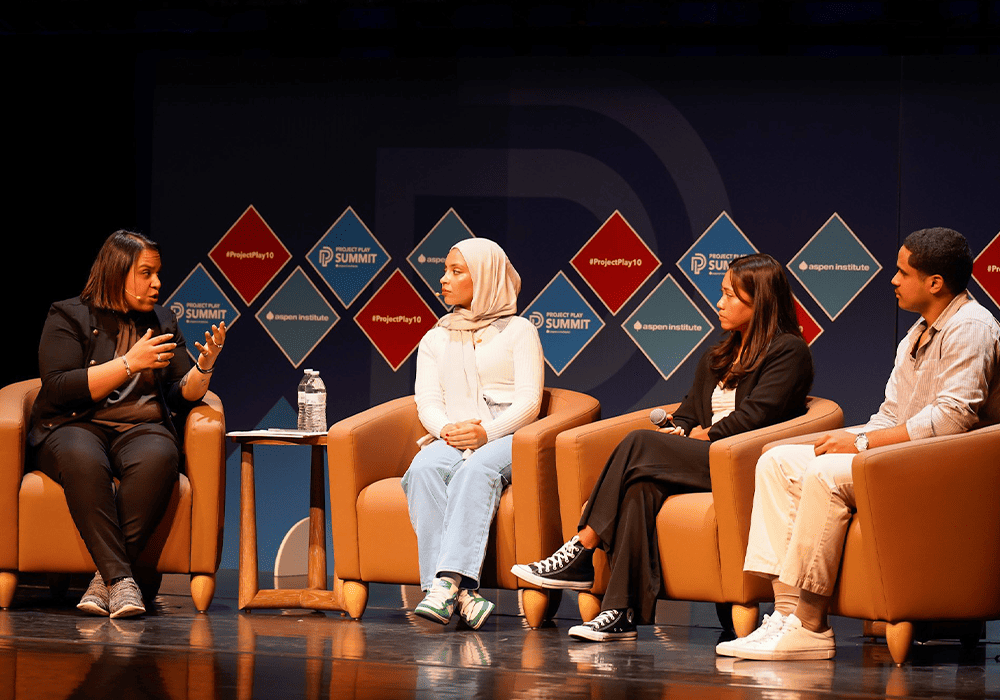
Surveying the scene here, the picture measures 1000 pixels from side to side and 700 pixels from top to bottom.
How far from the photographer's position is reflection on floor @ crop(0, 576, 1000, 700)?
2.74 meters

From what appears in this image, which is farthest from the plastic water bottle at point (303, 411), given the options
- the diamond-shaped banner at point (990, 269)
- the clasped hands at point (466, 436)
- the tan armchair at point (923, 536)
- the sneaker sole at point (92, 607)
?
the diamond-shaped banner at point (990, 269)

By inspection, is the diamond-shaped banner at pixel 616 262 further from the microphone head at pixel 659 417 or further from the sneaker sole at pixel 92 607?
the sneaker sole at pixel 92 607

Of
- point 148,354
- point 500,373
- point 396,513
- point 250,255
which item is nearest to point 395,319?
point 250,255

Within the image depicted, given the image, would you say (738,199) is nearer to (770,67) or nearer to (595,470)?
(770,67)

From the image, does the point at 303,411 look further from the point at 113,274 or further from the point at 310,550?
the point at 113,274

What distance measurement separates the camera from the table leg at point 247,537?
13.3ft

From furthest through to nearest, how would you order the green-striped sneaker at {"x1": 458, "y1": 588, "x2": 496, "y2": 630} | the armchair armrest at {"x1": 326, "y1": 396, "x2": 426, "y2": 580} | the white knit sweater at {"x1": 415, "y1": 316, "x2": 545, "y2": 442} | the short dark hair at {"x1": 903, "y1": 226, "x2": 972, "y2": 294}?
the white knit sweater at {"x1": 415, "y1": 316, "x2": 545, "y2": 442} → the armchair armrest at {"x1": 326, "y1": 396, "x2": 426, "y2": 580} → the green-striped sneaker at {"x1": 458, "y1": 588, "x2": 496, "y2": 630} → the short dark hair at {"x1": 903, "y1": 226, "x2": 972, "y2": 294}

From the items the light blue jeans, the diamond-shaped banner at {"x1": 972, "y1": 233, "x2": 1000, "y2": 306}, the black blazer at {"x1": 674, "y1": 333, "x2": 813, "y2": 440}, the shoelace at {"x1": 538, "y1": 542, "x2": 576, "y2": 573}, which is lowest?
the shoelace at {"x1": 538, "y1": 542, "x2": 576, "y2": 573}

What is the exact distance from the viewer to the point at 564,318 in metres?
5.10

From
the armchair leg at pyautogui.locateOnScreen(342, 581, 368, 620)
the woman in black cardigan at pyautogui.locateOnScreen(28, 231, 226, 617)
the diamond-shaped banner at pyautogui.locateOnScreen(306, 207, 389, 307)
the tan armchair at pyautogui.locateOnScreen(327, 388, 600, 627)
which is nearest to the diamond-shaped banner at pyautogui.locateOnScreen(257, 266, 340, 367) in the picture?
the diamond-shaped banner at pyautogui.locateOnScreen(306, 207, 389, 307)

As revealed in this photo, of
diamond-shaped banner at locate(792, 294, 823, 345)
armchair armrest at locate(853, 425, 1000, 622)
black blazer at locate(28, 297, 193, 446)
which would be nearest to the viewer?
armchair armrest at locate(853, 425, 1000, 622)

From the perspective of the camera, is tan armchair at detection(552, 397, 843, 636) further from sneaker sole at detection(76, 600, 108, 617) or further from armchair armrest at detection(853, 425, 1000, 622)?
sneaker sole at detection(76, 600, 108, 617)

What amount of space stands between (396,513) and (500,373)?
0.68 meters

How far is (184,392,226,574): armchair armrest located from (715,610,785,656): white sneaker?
5.62 feet
